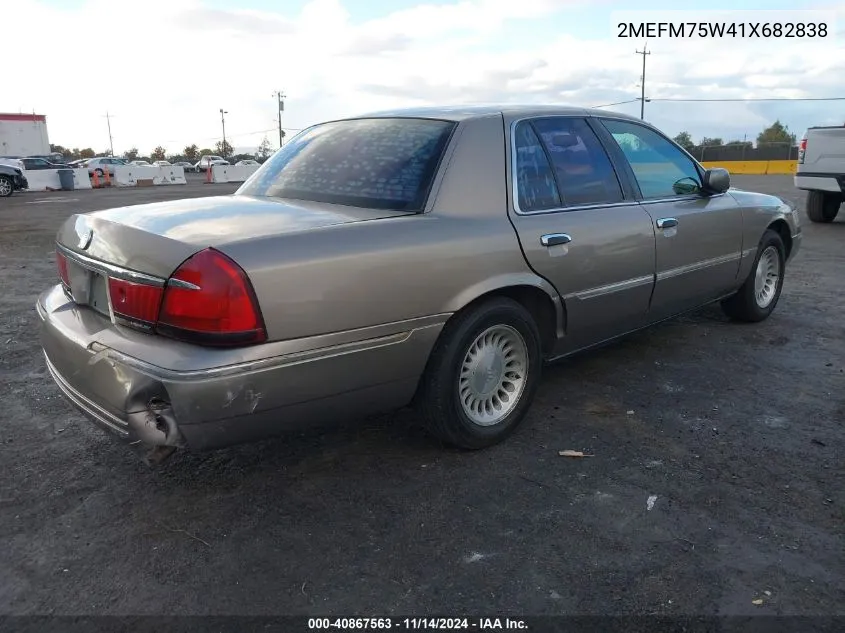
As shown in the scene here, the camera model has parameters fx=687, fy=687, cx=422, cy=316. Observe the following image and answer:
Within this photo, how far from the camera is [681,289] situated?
4273 mm

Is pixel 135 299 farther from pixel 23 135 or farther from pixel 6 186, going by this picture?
pixel 23 135

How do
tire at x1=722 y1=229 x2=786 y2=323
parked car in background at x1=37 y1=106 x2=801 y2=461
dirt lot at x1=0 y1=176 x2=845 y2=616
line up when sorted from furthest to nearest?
tire at x1=722 y1=229 x2=786 y2=323 < parked car in background at x1=37 y1=106 x2=801 y2=461 < dirt lot at x1=0 y1=176 x2=845 y2=616

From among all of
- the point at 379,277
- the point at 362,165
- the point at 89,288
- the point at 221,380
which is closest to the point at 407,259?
the point at 379,277

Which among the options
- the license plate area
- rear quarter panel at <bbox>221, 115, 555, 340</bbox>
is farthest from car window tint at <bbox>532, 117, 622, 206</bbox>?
the license plate area

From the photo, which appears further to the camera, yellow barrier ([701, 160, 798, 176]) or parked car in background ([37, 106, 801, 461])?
yellow barrier ([701, 160, 798, 176])

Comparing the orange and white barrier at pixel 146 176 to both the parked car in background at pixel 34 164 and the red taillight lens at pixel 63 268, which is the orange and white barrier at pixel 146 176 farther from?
the red taillight lens at pixel 63 268

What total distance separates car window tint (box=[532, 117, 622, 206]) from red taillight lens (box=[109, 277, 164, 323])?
206 cm

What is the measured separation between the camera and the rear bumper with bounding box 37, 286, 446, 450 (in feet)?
7.61

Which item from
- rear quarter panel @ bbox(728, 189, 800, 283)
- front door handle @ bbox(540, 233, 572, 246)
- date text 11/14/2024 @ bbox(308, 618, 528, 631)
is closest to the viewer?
date text 11/14/2024 @ bbox(308, 618, 528, 631)

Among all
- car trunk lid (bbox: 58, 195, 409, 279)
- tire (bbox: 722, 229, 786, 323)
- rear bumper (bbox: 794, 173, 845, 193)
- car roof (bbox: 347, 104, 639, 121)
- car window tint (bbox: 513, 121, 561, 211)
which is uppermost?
car roof (bbox: 347, 104, 639, 121)

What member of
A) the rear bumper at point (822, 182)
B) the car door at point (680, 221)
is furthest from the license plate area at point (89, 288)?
the rear bumper at point (822, 182)

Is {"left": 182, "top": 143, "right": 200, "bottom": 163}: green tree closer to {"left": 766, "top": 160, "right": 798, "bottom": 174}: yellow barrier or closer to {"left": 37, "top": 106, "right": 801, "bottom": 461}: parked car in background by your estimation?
{"left": 766, "top": 160, "right": 798, "bottom": 174}: yellow barrier

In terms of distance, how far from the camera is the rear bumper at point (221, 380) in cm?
232

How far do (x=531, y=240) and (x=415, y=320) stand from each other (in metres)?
0.79
